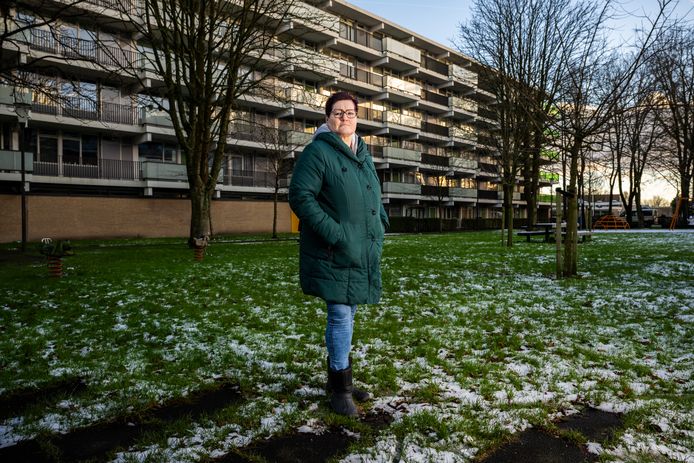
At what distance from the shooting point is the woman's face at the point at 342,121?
2887 millimetres

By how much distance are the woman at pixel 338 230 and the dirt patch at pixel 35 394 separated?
202 centimetres

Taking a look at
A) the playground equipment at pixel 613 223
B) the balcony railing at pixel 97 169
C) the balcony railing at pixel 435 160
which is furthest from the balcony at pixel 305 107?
the playground equipment at pixel 613 223

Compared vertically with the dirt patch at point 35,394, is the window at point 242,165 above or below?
above

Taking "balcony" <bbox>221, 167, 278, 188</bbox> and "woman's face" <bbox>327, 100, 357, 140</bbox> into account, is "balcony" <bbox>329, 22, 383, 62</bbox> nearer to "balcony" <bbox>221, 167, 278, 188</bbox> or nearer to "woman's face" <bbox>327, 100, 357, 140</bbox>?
"balcony" <bbox>221, 167, 278, 188</bbox>

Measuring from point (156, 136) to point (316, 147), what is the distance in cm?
2813

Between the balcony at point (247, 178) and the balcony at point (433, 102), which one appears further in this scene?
the balcony at point (433, 102)

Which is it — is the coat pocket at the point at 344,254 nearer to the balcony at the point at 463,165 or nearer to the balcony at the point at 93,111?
the balcony at the point at 93,111

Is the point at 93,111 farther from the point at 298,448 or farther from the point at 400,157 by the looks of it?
the point at 298,448

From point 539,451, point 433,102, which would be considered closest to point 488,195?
point 433,102

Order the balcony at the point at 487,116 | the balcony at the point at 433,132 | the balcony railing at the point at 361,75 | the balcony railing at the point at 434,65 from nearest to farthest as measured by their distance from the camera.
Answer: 1. the balcony at the point at 487,116
2. the balcony railing at the point at 361,75
3. the balcony at the point at 433,132
4. the balcony railing at the point at 434,65

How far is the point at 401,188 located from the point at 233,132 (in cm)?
1679

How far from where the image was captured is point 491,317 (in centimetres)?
539

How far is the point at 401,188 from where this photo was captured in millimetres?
40625

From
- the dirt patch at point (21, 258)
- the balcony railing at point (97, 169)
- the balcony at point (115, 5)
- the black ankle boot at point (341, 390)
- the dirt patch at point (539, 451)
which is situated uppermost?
the balcony at point (115, 5)
